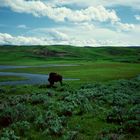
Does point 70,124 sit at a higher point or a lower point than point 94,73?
higher

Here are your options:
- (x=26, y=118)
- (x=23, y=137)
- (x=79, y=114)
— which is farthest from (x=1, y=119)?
(x=79, y=114)

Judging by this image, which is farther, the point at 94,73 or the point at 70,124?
the point at 94,73

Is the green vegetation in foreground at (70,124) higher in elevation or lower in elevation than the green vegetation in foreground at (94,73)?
higher

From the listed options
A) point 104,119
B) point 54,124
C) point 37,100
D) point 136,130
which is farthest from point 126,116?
point 37,100

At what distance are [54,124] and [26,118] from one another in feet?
6.32

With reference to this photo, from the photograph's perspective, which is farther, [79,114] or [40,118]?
[79,114]

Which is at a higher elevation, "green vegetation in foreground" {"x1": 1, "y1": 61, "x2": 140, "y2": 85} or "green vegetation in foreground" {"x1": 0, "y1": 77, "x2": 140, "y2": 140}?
"green vegetation in foreground" {"x1": 0, "y1": 77, "x2": 140, "y2": 140}

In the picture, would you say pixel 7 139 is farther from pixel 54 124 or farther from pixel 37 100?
pixel 37 100

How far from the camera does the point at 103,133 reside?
1296 centimetres

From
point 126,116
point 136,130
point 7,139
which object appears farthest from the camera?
point 126,116

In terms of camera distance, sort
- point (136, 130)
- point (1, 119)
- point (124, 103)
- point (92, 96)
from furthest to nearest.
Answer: point (92, 96) → point (124, 103) → point (1, 119) → point (136, 130)

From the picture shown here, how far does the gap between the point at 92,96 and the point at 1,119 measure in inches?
448

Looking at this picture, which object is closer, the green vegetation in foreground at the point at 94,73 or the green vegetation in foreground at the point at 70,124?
the green vegetation in foreground at the point at 70,124

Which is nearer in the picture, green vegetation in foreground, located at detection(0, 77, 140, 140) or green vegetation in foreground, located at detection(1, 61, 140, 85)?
green vegetation in foreground, located at detection(0, 77, 140, 140)
